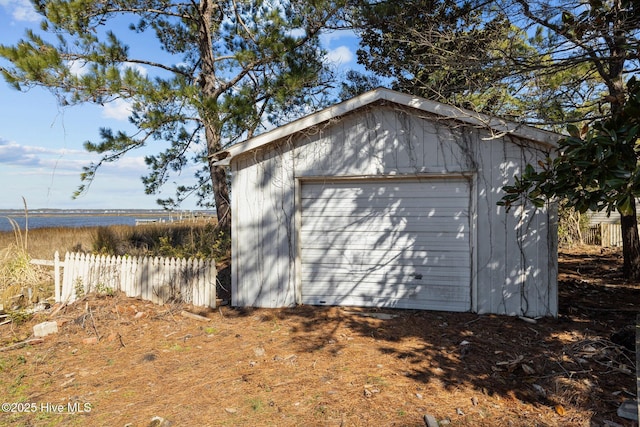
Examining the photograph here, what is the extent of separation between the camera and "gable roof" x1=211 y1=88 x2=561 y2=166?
19.7ft

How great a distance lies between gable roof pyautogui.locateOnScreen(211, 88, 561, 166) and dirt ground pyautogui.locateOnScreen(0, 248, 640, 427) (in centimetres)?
282

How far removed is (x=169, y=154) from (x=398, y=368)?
9135 millimetres

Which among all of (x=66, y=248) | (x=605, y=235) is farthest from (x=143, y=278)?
(x=605, y=235)

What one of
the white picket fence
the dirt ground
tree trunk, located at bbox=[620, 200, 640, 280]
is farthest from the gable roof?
tree trunk, located at bbox=[620, 200, 640, 280]

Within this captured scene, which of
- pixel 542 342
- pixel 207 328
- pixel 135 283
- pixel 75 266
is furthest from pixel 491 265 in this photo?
pixel 75 266

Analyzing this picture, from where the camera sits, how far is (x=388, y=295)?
7020 mm

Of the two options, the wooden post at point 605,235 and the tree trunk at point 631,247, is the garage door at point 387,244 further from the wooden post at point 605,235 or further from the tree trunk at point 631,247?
the wooden post at point 605,235

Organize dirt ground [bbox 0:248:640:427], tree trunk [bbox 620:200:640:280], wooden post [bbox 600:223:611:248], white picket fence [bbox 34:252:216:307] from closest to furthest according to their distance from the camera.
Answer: dirt ground [bbox 0:248:640:427], white picket fence [bbox 34:252:216:307], tree trunk [bbox 620:200:640:280], wooden post [bbox 600:223:611:248]

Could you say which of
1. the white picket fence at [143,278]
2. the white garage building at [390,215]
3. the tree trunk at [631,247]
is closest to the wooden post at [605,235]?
the tree trunk at [631,247]

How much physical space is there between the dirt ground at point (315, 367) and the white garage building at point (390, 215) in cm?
47

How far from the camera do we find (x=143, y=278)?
750 centimetres

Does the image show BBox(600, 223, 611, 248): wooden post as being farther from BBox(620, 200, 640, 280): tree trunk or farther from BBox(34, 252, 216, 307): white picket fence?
BBox(34, 252, 216, 307): white picket fence

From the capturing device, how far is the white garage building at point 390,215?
636cm

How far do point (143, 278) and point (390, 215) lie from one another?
4.73 meters
